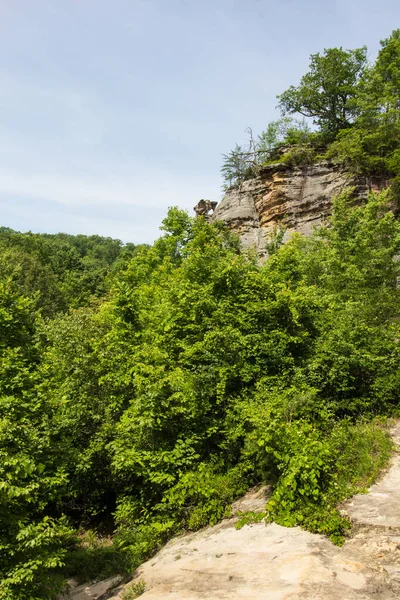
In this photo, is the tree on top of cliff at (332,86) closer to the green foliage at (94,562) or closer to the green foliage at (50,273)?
the green foliage at (50,273)

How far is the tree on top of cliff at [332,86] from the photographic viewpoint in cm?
3281

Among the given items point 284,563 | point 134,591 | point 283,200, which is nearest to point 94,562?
point 134,591

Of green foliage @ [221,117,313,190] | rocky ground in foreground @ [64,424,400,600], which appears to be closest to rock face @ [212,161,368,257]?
green foliage @ [221,117,313,190]

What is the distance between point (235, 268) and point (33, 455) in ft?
26.2

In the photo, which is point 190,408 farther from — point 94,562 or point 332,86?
point 332,86

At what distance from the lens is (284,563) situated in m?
5.57

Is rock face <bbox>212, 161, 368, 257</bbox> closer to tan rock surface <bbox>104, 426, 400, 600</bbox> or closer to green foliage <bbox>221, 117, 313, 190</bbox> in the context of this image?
green foliage <bbox>221, 117, 313, 190</bbox>

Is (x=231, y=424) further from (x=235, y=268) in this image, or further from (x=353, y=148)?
(x=353, y=148)

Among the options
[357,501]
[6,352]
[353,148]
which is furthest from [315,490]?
[353,148]

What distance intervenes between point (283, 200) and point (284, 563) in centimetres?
2782

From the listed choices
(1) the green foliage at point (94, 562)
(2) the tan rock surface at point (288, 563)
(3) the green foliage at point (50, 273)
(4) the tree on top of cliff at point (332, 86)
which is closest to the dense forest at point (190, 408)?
(1) the green foliage at point (94, 562)

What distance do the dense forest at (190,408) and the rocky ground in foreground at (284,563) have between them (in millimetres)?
397

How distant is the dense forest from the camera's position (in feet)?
23.8

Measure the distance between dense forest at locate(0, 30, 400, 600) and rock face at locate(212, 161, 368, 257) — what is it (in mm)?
11962
